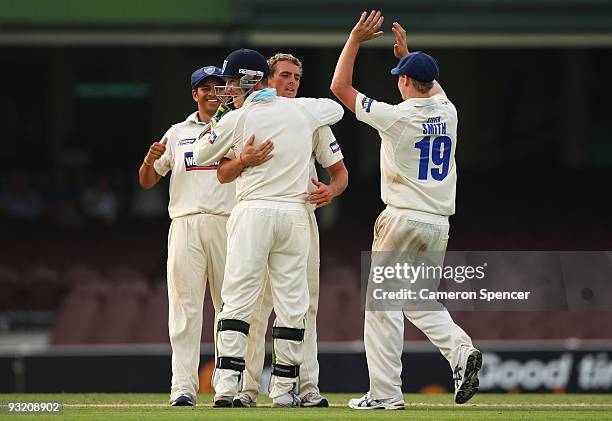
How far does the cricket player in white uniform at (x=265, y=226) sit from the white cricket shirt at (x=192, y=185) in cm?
48

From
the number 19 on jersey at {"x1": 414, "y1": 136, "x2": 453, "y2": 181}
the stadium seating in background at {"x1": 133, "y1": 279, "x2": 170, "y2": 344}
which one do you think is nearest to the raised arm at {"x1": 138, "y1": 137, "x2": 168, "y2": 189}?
the number 19 on jersey at {"x1": 414, "y1": 136, "x2": 453, "y2": 181}

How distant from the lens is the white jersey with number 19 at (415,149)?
7145mm

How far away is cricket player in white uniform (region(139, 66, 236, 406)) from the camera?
7582mm

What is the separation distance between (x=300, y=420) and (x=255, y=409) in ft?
2.33

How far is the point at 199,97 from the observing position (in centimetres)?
782

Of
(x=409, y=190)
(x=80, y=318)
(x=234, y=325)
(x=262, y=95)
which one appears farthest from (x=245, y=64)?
(x=80, y=318)

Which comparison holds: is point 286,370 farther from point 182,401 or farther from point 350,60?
point 350,60

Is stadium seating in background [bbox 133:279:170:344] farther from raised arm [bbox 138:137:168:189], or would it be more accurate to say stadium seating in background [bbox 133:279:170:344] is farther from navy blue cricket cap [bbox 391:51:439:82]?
navy blue cricket cap [bbox 391:51:439:82]

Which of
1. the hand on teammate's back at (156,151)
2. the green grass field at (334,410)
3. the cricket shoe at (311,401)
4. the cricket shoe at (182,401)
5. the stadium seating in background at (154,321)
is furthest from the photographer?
the stadium seating in background at (154,321)

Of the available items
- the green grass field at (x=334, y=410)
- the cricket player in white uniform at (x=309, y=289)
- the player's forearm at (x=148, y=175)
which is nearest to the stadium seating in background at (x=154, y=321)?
the green grass field at (x=334, y=410)

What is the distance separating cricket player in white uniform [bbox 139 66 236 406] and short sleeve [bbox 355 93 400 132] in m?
0.90

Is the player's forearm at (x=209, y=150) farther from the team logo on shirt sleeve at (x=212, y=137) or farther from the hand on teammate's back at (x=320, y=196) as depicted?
the hand on teammate's back at (x=320, y=196)

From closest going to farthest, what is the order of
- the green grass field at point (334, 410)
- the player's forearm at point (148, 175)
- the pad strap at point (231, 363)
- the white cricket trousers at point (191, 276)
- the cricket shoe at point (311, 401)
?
the green grass field at point (334, 410)
the pad strap at point (231, 363)
the cricket shoe at point (311, 401)
the white cricket trousers at point (191, 276)
the player's forearm at point (148, 175)

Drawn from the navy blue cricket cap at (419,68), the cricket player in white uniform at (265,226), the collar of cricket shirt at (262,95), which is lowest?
the cricket player in white uniform at (265,226)
